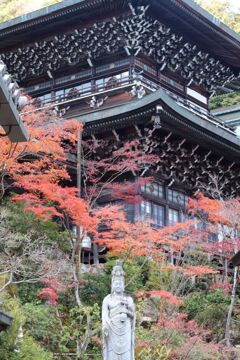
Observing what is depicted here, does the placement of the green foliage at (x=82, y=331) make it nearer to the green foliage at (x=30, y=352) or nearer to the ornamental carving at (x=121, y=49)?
the green foliage at (x=30, y=352)

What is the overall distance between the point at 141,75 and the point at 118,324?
14127mm

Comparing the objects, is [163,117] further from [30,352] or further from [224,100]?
[224,100]

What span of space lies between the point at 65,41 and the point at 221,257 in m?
10.7

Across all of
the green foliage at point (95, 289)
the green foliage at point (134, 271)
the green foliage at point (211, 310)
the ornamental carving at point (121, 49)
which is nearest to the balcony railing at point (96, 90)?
the ornamental carving at point (121, 49)

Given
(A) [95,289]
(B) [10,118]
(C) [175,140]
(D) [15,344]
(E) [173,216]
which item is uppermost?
(C) [175,140]

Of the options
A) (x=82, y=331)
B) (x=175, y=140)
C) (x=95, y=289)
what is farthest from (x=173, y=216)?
(x=82, y=331)

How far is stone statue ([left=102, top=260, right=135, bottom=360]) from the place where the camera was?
11422 millimetres

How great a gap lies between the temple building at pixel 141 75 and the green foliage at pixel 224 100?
1900 centimetres

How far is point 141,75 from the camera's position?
23.9m

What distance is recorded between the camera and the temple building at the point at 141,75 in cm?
2195

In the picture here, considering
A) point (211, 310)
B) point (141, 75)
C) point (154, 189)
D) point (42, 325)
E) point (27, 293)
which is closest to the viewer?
point (42, 325)

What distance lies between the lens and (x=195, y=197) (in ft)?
81.3

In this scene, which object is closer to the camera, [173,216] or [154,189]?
[154,189]

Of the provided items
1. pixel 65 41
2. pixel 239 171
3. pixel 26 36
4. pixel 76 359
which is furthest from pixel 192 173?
pixel 76 359
